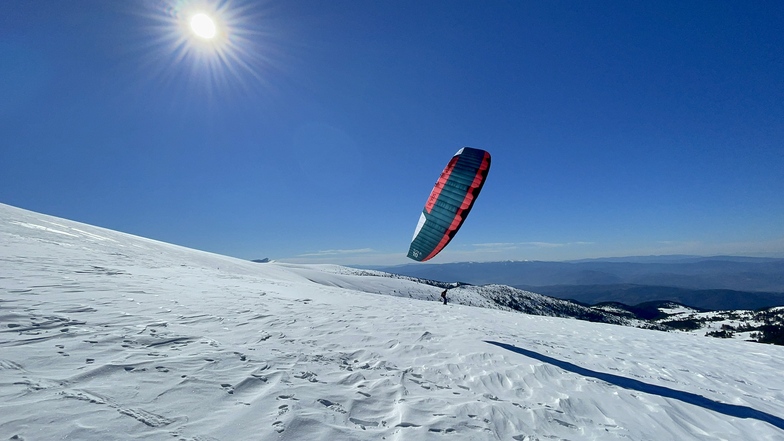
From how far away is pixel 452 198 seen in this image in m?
15.5

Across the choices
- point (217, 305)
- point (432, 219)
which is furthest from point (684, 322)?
point (217, 305)

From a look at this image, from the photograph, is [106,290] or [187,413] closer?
[187,413]

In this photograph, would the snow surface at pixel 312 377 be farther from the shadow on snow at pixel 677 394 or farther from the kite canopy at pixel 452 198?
the kite canopy at pixel 452 198

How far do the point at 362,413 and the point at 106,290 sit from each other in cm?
1072

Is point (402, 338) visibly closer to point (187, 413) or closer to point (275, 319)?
point (275, 319)

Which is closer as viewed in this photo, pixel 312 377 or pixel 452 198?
pixel 312 377

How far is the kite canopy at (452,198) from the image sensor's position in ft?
48.9

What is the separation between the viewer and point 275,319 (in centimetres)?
1023

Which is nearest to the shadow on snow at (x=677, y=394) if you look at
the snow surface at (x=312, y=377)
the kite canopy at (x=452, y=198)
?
the snow surface at (x=312, y=377)

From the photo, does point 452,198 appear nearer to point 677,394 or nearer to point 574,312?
point 677,394

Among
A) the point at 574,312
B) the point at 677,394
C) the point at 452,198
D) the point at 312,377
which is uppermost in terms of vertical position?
the point at 452,198

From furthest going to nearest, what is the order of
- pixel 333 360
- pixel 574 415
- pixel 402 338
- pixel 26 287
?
pixel 402 338
pixel 26 287
pixel 333 360
pixel 574 415

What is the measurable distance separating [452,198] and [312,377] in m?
11.3

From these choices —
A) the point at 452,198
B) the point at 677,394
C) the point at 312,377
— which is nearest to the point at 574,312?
the point at 452,198
